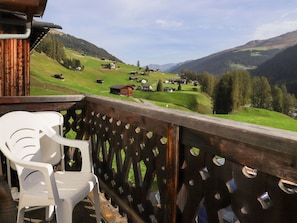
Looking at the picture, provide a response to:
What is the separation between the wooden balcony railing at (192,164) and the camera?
1.02 metres

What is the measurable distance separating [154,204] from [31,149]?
1058 millimetres

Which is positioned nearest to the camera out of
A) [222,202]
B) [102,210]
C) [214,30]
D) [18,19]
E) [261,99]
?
[222,202]

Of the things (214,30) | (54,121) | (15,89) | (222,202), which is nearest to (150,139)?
(222,202)

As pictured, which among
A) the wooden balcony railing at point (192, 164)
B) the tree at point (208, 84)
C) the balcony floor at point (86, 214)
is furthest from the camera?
the tree at point (208, 84)

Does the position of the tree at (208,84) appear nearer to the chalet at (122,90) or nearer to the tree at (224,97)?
the tree at (224,97)

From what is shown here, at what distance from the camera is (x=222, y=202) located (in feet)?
4.19

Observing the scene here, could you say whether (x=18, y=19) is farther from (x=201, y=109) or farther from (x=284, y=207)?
(x=201, y=109)

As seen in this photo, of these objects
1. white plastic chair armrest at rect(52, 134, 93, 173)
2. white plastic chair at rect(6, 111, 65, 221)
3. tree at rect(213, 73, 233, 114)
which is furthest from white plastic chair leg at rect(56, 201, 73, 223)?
tree at rect(213, 73, 233, 114)

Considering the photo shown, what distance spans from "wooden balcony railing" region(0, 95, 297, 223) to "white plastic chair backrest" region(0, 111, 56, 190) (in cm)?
63

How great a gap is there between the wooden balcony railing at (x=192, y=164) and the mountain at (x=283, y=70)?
99949 mm

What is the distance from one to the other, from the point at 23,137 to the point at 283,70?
400 ft

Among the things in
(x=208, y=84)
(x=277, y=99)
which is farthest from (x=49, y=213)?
(x=277, y=99)

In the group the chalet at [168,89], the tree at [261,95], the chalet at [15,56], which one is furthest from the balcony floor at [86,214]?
the tree at [261,95]

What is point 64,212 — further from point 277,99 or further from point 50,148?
point 277,99
